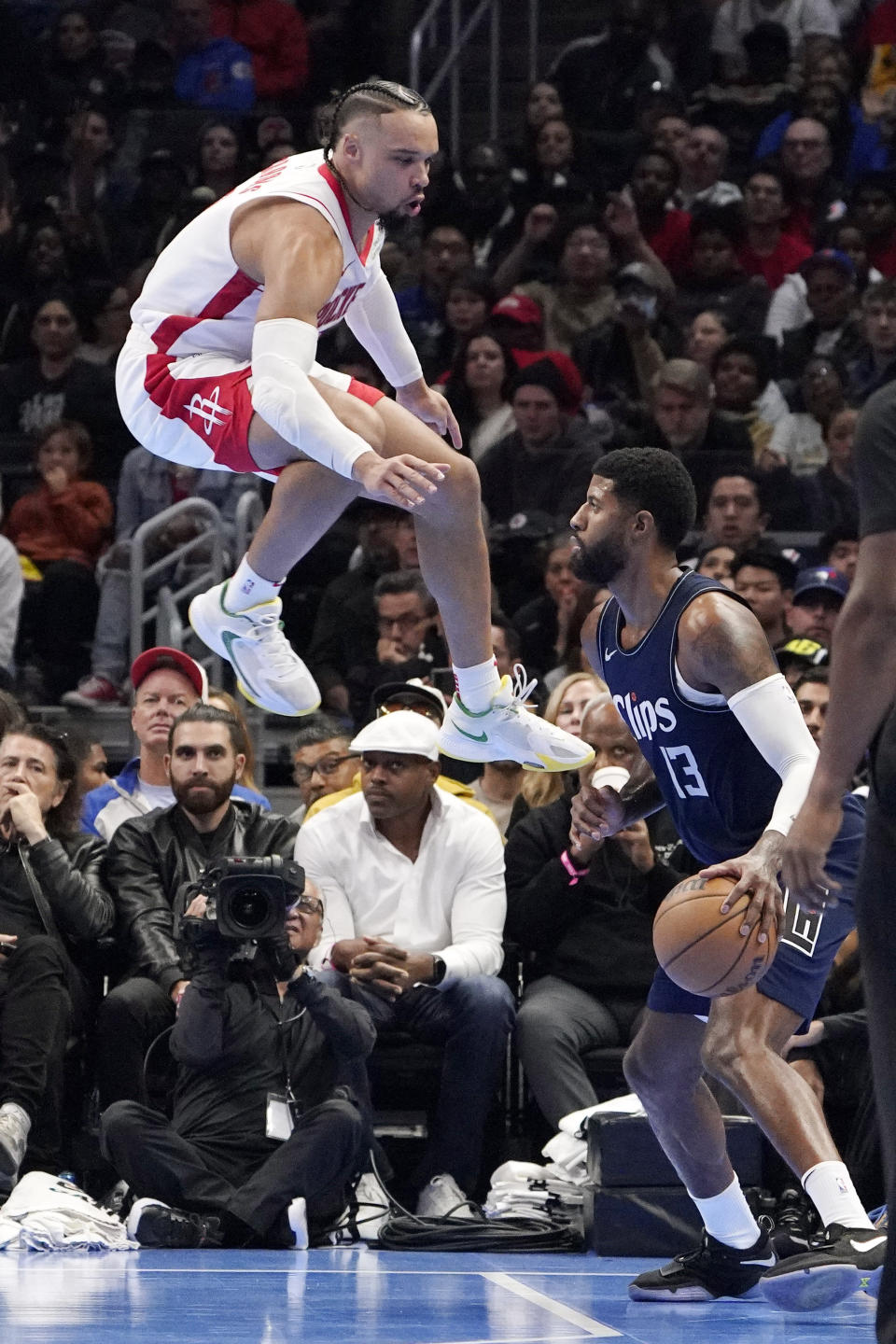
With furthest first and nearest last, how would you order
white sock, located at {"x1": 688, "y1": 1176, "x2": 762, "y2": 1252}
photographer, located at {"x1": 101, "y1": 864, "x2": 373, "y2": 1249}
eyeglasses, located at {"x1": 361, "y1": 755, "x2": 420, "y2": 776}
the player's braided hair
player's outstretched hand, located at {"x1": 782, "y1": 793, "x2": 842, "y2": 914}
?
1. eyeglasses, located at {"x1": 361, "y1": 755, "x2": 420, "y2": 776}
2. photographer, located at {"x1": 101, "y1": 864, "x2": 373, "y2": 1249}
3. white sock, located at {"x1": 688, "y1": 1176, "x2": 762, "y2": 1252}
4. the player's braided hair
5. player's outstretched hand, located at {"x1": 782, "y1": 793, "x2": 842, "y2": 914}

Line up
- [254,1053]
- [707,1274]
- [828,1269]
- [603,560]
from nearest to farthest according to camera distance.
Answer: [828,1269] → [603,560] → [707,1274] → [254,1053]

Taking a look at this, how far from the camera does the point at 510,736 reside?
18.9 ft

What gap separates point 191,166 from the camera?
47.5ft

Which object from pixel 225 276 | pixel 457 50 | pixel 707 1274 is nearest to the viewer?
pixel 225 276

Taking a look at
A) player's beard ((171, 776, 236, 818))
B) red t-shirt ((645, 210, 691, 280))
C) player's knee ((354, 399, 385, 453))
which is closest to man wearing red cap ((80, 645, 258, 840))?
player's beard ((171, 776, 236, 818))

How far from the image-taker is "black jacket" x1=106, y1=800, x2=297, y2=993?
25.1 feet

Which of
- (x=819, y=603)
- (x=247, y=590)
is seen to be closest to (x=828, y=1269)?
(x=247, y=590)

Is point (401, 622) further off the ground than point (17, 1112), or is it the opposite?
point (401, 622)

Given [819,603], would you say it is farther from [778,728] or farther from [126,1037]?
[778,728]

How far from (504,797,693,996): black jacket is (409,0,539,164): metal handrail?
7742mm

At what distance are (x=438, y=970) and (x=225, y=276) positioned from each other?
321 cm

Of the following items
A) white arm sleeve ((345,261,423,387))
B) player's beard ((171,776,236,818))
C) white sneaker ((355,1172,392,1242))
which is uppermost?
white arm sleeve ((345,261,423,387))

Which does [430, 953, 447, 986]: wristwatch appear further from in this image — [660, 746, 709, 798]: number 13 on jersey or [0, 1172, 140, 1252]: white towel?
[660, 746, 709, 798]: number 13 on jersey

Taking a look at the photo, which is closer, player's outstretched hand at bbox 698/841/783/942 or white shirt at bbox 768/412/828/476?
player's outstretched hand at bbox 698/841/783/942
